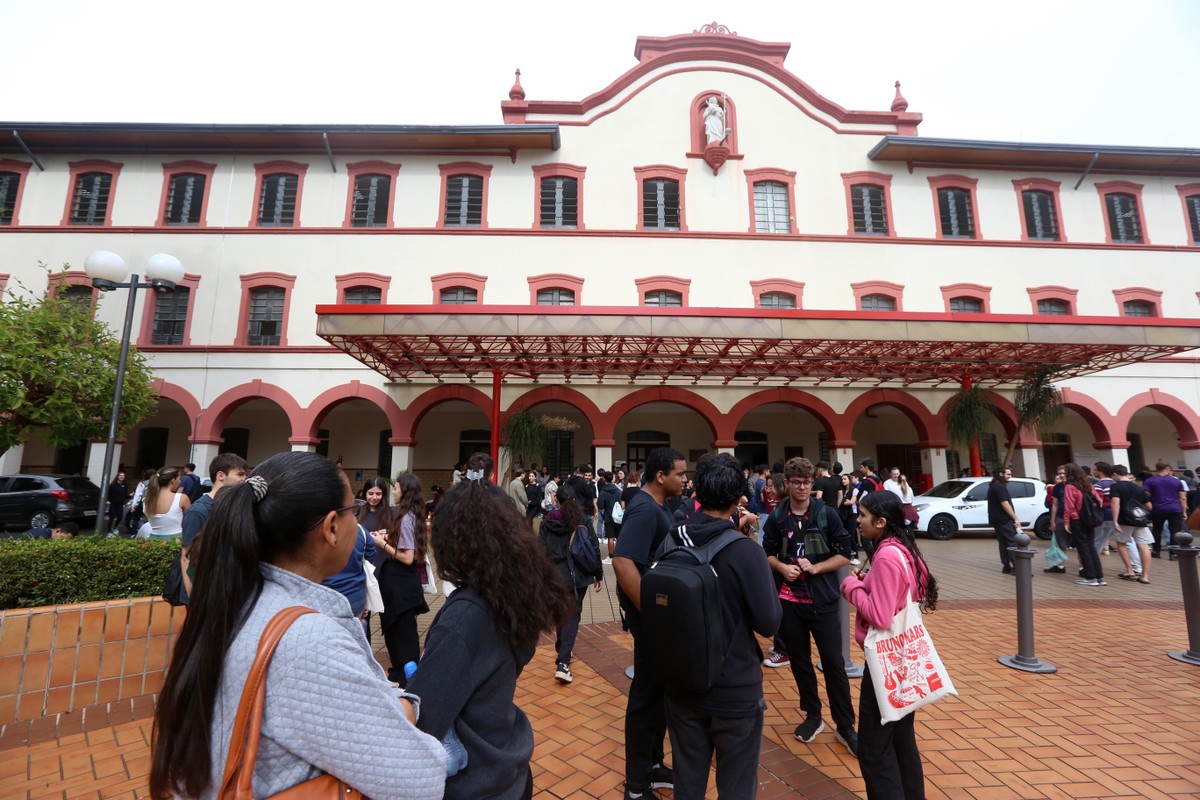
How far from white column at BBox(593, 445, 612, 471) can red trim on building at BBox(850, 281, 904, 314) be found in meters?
8.59

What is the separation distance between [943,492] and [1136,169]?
525 inches

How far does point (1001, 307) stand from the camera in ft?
52.9

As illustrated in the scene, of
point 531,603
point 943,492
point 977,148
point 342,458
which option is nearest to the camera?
point 531,603

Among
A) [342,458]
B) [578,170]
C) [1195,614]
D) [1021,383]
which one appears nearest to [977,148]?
[1021,383]

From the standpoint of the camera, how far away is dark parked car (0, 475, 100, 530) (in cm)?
1281

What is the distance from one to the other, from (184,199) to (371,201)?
18.1ft

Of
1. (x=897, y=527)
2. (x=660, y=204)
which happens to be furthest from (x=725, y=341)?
(x=897, y=527)

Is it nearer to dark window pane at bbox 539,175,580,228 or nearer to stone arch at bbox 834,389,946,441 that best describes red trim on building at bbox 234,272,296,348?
dark window pane at bbox 539,175,580,228

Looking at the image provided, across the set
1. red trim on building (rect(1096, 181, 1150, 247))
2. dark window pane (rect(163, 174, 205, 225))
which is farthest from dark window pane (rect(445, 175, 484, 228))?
red trim on building (rect(1096, 181, 1150, 247))

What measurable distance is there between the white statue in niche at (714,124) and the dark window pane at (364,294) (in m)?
11.0

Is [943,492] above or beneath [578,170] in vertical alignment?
beneath

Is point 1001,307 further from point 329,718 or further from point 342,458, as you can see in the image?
point 342,458

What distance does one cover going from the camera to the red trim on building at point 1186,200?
17078 mm

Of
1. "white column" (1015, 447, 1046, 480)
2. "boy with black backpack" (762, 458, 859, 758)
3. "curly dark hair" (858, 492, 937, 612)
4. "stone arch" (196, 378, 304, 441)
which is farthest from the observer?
"white column" (1015, 447, 1046, 480)
